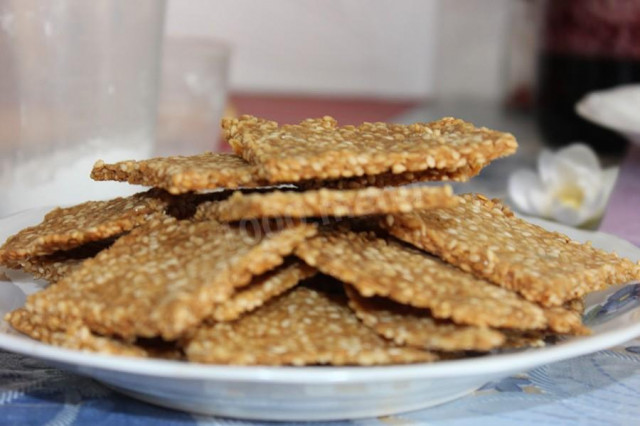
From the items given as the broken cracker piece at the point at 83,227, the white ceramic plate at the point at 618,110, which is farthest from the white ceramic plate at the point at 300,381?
the white ceramic plate at the point at 618,110

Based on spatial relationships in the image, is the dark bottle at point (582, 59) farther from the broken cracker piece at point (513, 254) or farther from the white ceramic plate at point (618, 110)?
the broken cracker piece at point (513, 254)

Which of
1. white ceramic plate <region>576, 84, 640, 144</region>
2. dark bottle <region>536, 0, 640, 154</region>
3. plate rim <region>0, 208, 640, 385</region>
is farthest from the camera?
dark bottle <region>536, 0, 640, 154</region>

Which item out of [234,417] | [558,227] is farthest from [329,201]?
[558,227]

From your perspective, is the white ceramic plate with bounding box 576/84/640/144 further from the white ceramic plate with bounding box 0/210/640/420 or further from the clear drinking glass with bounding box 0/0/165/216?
the white ceramic plate with bounding box 0/210/640/420

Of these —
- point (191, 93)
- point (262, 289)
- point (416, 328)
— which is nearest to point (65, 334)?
point (262, 289)

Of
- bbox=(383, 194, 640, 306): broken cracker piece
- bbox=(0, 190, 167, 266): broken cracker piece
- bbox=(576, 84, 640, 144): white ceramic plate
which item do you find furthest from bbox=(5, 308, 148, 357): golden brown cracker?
bbox=(576, 84, 640, 144): white ceramic plate

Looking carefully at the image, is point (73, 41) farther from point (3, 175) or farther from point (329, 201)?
point (329, 201)

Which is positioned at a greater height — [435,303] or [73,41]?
[73,41]
